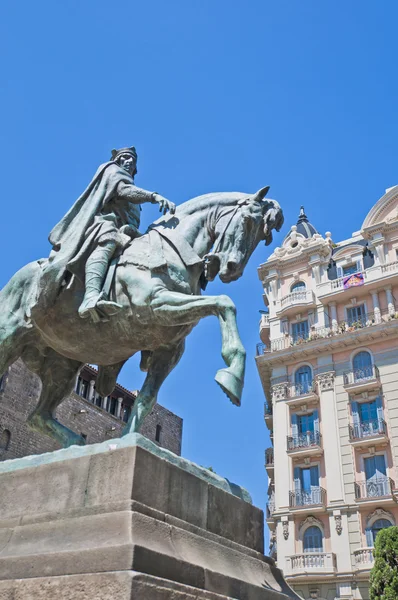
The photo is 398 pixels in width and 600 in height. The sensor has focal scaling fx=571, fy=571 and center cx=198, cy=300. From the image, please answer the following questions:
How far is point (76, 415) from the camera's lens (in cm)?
3588

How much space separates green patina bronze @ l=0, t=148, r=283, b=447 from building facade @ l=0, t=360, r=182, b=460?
21.5m

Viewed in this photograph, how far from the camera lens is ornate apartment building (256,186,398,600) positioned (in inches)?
1040

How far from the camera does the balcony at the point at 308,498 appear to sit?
2774cm

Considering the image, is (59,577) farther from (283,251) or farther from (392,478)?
(283,251)

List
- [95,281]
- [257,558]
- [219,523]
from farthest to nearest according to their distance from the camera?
[95,281] → [257,558] → [219,523]

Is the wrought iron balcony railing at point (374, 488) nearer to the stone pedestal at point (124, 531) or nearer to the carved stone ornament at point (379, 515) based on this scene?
the carved stone ornament at point (379, 515)

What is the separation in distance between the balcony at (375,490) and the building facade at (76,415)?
1104 cm

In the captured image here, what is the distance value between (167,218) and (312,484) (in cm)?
2577

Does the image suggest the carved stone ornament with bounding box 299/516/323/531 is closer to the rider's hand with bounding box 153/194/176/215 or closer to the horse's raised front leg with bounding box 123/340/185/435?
the horse's raised front leg with bounding box 123/340/185/435

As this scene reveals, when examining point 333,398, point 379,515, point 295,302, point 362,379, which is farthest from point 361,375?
point 379,515

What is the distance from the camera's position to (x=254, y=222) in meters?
5.67

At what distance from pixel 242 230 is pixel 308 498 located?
2558cm

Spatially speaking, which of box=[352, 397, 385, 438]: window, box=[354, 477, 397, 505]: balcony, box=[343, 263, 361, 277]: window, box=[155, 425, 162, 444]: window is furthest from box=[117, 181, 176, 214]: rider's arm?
box=[155, 425, 162, 444]: window

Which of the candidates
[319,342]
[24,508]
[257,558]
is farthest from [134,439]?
[319,342]
